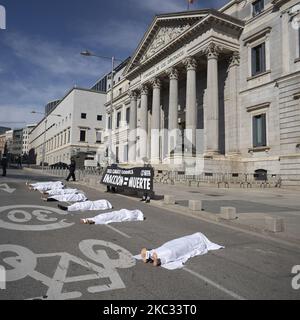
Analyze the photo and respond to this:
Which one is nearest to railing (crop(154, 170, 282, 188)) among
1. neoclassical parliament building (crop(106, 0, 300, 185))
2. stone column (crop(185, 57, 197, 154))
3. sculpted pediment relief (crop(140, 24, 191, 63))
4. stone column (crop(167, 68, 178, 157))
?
neoclassical parliament building (crop(106, 0, 300, 185))

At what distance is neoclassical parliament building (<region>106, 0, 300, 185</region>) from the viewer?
26.7 metres

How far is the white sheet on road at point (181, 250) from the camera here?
5910mm

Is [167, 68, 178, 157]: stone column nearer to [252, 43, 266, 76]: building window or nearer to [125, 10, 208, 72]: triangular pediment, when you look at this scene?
[125, 10, 208, 72]: triangular pediment

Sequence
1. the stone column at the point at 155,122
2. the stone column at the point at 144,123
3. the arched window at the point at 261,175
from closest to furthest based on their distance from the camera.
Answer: the arched window at the point at 261,175
the stone column at the point at 155,122
the stone column at the point at 144,123

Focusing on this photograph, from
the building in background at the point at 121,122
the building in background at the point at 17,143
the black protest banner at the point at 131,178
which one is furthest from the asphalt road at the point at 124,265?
the building in background at the point at 17,143

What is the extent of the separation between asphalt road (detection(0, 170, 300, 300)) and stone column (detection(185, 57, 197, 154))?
22883 millimetres

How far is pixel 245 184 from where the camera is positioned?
25328mm

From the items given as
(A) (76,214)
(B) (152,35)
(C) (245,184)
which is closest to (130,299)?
(A) (76,214)

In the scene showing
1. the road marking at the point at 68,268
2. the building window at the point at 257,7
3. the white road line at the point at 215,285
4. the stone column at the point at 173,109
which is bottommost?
the white road line at the point at 215,285

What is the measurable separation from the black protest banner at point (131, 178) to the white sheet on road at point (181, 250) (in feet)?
27.9

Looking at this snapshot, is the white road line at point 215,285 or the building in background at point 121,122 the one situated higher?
the building in background at point 121,122

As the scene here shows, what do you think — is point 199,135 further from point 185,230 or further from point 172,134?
point 185,230

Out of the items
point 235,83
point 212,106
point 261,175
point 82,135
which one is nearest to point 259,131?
point 261,175

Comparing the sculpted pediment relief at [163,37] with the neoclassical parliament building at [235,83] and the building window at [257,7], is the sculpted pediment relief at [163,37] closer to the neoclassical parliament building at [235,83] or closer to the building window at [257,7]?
the neoclassical parliament building at [235,83]
